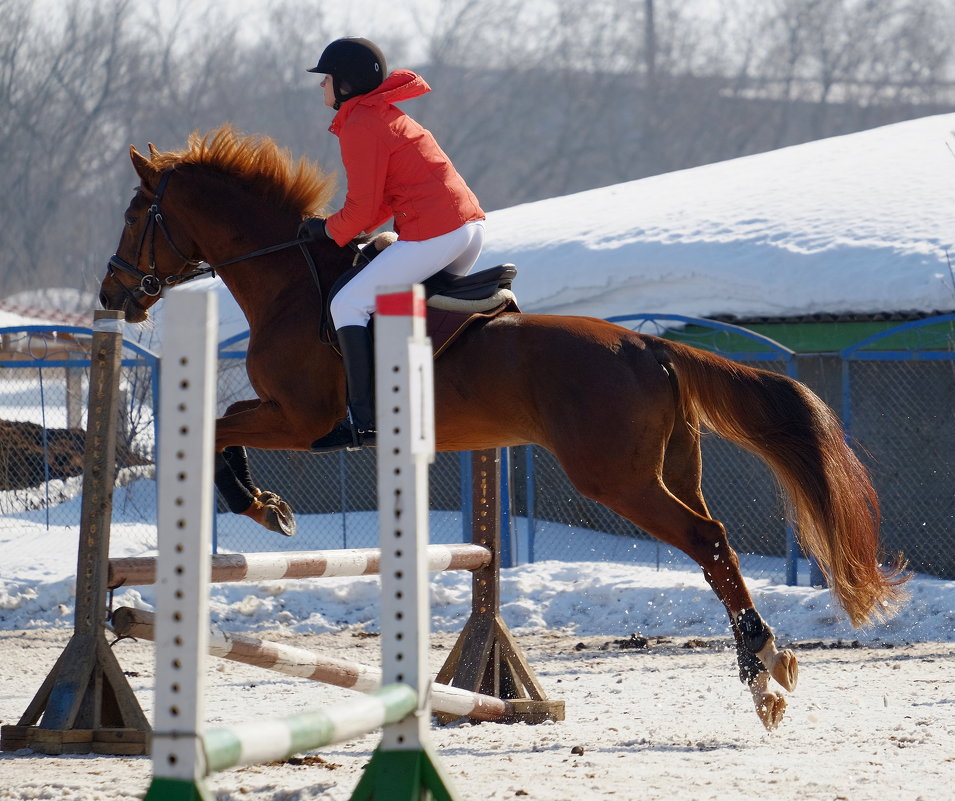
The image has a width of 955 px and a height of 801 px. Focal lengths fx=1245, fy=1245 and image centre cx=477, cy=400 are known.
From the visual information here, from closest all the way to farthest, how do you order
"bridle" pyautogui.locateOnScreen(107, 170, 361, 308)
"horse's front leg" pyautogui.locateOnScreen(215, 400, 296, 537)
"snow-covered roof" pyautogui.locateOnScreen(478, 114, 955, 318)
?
"horse's front leg" pyautogui.locateOnScreen(215, 400, 296, 537) < "bridle" pyautogui.locateOnScreen(107, 170, 361, 308) < "snow-covered roof" pyautogui.locateOnScreen(478, 114, 955, 318)

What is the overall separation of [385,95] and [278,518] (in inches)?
68.4

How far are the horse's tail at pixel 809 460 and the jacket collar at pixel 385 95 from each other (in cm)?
143

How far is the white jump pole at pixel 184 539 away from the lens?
217 centimetres

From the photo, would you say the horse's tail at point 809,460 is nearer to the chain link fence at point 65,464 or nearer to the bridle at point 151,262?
the bridle at point 151,262

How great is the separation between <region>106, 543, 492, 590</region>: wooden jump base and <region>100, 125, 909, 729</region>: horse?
650 mm

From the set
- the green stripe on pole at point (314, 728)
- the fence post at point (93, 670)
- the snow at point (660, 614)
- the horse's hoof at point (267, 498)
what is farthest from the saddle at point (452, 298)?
the green stripe on pole at point (314, 728)

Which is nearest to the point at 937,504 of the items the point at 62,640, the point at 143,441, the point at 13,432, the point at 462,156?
the point at 62,640

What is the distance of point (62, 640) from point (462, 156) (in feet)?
112

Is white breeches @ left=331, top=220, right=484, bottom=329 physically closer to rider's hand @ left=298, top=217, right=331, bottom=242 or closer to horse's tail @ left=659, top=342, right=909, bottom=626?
rider's hand @ left=298, top=217, right=331, bottom=242

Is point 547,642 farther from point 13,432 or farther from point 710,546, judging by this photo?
point 13,432

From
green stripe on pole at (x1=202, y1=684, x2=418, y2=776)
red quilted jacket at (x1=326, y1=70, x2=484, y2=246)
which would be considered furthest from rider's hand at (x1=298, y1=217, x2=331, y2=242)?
green stripe on pole at (x1=202, y1=684, x2=418, y2=776)

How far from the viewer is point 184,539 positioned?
2184mm

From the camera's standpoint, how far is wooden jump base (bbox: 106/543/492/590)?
409 centimetres

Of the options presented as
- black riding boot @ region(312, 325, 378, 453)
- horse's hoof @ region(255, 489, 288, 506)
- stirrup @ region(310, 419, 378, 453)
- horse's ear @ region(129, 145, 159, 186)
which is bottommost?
horse's hoof @ region(255, 489, 288, 506)
